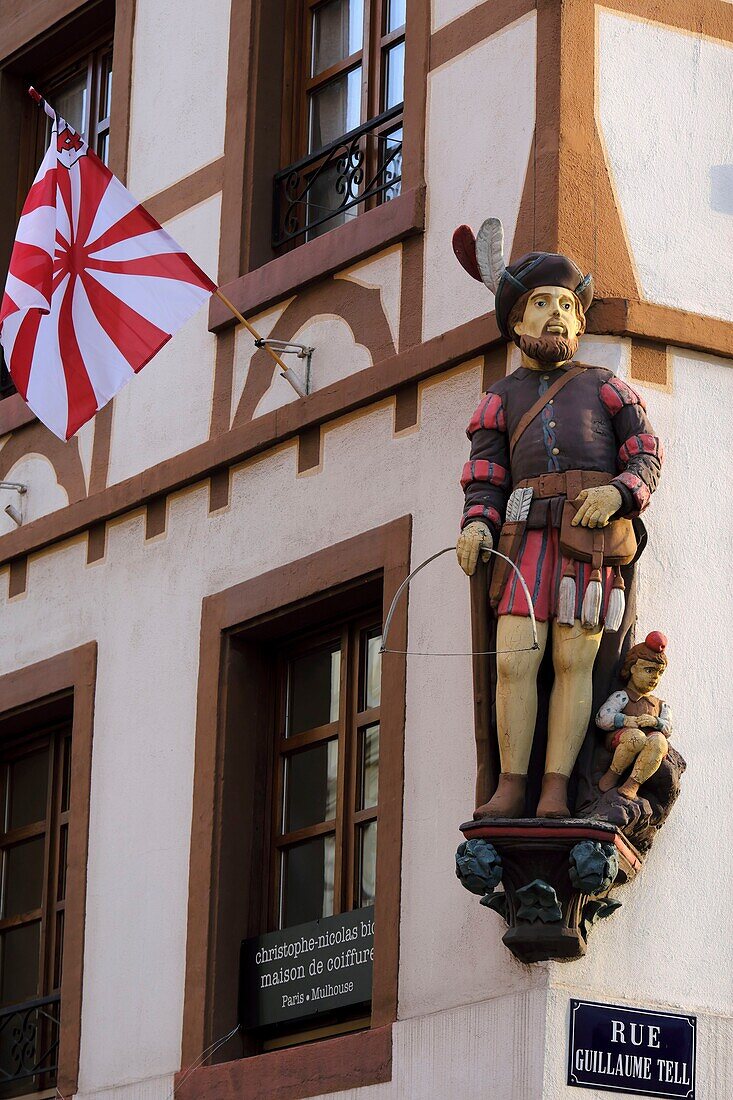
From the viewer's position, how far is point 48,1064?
43.3ft

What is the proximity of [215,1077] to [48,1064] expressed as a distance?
167cm

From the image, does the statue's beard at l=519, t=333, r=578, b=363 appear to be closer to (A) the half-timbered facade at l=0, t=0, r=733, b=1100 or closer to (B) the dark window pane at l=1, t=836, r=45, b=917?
(A) the half-timbered facade at l=0, t=0, r=733, b=1100

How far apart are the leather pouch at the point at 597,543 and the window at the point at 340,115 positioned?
271 centimetres

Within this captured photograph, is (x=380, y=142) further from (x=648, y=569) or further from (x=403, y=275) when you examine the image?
(x=648, y=569)

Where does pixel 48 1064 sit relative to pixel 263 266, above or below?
below

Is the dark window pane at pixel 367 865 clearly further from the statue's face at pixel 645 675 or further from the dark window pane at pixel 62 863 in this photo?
the dark window pane at pixel 62 863

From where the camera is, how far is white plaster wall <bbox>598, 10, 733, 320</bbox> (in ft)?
37.6

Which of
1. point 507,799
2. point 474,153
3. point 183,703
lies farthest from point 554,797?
point 474,153

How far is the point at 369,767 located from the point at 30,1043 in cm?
251

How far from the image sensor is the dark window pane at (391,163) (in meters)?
12.7

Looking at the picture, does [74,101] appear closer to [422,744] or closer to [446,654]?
[446,654]

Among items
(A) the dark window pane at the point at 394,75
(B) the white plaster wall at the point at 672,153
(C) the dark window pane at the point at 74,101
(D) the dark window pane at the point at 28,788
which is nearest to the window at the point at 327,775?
(D) the dark window pane at the point at 28,788

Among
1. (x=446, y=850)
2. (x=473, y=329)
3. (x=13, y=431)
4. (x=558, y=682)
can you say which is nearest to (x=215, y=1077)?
(x=446, y=850)

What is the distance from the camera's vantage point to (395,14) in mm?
13250
